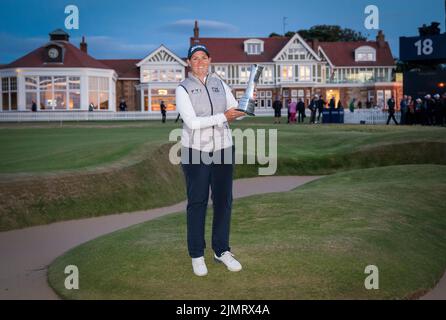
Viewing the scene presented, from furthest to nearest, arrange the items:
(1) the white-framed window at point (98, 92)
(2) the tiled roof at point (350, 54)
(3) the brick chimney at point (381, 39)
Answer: (3) the brick chimney at point (381, 39) → (2) the tiled roof at point (350, 54) → (1) the white-framed window at point (98, 92)

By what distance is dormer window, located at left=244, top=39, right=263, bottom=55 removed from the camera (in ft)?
281

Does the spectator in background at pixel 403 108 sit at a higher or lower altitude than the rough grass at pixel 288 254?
higher

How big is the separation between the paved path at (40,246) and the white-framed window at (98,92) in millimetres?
55591

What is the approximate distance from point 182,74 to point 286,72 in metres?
14.5

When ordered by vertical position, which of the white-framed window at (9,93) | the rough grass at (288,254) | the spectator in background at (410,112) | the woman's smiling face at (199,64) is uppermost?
the white-framed window at (9,93)

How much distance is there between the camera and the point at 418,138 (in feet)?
74.3

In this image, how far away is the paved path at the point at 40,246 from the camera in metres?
8.09

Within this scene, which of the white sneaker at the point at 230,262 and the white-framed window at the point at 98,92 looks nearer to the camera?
the white sneaker at the point at 230,262

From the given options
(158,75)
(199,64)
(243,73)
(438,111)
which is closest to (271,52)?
(243,73)

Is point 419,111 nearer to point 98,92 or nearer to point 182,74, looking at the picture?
point 98,92

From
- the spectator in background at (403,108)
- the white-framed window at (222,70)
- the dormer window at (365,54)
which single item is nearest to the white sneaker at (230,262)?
the spectator in background at (403,108)

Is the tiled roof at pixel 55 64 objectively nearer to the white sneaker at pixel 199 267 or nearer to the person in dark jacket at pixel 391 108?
the person in dark jacket at pixel 391 108

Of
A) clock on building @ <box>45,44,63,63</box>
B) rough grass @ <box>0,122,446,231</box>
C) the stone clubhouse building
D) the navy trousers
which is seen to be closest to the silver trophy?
the navy trousers

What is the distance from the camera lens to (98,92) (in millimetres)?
69625
